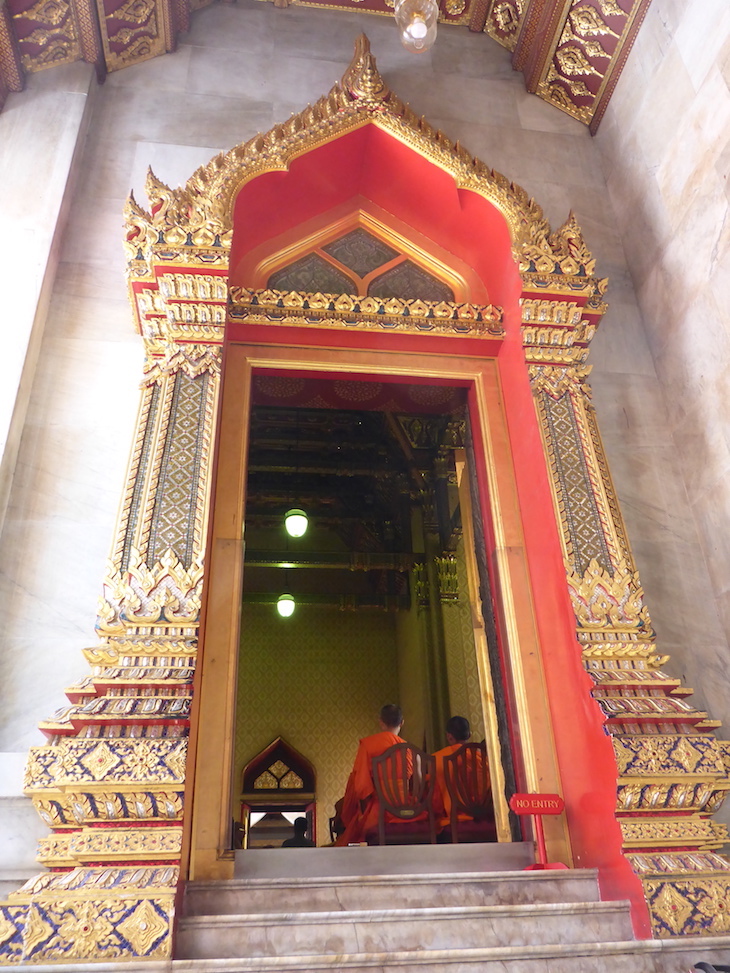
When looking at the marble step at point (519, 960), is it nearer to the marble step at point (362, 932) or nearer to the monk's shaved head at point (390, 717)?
the marble step at point (362, 932)

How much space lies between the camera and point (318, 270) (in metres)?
5.18

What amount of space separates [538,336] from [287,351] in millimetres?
1473

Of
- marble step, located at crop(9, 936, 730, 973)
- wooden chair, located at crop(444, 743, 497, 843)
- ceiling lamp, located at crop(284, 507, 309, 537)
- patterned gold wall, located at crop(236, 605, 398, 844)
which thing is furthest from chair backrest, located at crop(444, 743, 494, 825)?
patterned gold wall, located at crop(236, 605, 398, 844)

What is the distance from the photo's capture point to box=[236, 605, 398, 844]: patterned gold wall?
11109 mm

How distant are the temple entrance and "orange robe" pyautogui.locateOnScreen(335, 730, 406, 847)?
0.69 metres

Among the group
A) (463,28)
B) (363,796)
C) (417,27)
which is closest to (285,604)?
(363,796)

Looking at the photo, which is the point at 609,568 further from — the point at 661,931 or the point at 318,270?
the point at 318,270

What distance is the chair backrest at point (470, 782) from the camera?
4.14 m

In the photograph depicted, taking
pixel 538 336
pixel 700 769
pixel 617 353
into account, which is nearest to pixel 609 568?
pixel 700 769

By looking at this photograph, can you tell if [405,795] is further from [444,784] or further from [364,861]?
[444,784]

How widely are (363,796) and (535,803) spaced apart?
1.29 m

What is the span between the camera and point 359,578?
38.3ft

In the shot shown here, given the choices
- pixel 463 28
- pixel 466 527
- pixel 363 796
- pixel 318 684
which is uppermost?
pixel 463 28

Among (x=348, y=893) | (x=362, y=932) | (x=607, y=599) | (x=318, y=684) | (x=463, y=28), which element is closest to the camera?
(x=362, y=932)
